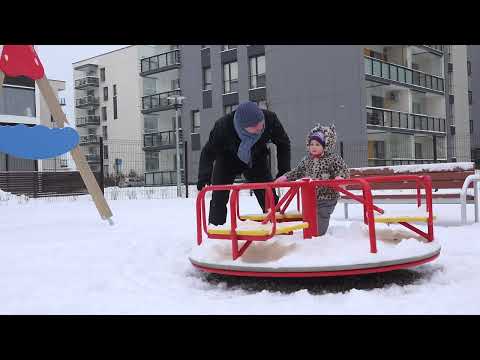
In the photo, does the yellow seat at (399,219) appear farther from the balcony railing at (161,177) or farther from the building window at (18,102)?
the balcony railing at (161,177)

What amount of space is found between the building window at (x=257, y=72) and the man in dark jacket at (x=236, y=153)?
23.0 metres

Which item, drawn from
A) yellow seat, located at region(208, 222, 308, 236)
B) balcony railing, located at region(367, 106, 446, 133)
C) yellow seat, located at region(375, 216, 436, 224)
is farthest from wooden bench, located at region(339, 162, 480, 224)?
balcony railing, located at region(367, 106, 446, 133)

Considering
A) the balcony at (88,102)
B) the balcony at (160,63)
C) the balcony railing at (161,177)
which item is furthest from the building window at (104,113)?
the balcony railing at (161,177)

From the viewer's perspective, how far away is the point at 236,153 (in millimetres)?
5168

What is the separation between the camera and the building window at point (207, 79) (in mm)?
31516

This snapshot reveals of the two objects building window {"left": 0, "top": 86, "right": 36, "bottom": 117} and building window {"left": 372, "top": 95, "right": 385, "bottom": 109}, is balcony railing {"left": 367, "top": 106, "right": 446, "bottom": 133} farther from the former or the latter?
building window {"left": 0, "top": 86, "right": 36, "bottom": 117}

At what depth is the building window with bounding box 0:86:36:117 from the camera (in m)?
26.4

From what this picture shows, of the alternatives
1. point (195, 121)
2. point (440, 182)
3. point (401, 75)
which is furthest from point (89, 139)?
point (440, 182)

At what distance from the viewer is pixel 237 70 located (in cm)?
2938

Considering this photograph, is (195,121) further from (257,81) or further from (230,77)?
(257,81)

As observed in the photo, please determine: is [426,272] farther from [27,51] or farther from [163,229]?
[27,51]

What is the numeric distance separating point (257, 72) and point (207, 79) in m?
4.61

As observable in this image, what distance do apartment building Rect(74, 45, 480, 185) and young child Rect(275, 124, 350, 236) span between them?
16705 mm
